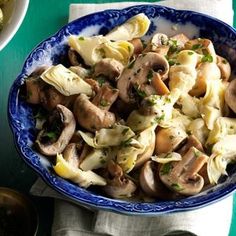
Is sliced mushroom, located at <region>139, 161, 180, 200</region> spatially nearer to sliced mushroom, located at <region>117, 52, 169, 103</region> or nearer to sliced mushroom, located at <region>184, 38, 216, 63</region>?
sliced mushroom, located at <region>117, 52, 169, 103</region>

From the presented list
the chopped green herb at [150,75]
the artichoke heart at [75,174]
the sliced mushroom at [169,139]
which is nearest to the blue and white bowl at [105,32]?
the artichoke heart at [75,174]

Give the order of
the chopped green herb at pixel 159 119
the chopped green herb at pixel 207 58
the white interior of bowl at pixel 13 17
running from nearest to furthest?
the white interior of bowl at pixel 13 17
the chopped green herb at pixel 159 119
the chopped green herb at pixel 207 58

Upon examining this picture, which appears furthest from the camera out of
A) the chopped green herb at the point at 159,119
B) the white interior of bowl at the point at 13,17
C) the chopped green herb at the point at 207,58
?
the chopped green herb at the point at 207,58

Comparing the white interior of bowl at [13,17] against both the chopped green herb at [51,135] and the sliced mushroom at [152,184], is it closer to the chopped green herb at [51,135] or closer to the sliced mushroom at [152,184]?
the chopped green herb at [51,135]

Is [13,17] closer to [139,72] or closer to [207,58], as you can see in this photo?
[139,72]

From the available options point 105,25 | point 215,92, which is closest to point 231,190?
point 215,92

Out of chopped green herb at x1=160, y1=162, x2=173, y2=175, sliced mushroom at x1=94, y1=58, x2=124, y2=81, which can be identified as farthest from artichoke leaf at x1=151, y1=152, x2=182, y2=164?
sliced mushroom at x1=94, y1=58, x2=124, y2=81
